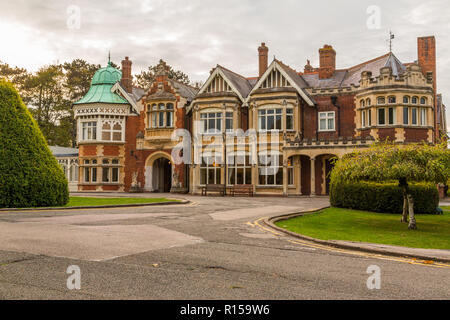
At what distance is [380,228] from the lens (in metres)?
14.1

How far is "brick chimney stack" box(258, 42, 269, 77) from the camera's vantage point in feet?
123

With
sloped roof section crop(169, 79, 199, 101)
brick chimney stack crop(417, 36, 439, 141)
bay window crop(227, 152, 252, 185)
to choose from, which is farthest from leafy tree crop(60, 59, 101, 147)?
A: brick chimney stack crop(417, 36, 439, 141)

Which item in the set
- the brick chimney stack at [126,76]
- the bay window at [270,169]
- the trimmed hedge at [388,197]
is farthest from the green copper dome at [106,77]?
the trimmed hedge at [388,197]

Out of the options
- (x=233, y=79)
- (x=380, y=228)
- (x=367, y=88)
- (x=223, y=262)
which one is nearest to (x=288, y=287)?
(x=223, y=262)

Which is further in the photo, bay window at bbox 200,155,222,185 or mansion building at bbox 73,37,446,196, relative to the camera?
bay window at bbox 200,155,222,185

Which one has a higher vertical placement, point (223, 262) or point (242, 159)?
point (242, 159)

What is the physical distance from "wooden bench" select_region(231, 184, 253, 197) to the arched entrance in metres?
9.26

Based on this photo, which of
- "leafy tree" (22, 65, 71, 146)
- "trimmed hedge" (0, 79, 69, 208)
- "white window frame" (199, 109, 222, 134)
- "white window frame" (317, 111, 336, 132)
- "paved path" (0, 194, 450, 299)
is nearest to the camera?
"paved path" (0, 194, 450, 299)

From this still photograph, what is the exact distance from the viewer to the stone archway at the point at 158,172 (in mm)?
38062

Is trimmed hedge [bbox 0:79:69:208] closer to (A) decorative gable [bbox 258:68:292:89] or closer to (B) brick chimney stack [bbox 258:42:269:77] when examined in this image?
(A) decorative gable [bbox 258:68:292:89]

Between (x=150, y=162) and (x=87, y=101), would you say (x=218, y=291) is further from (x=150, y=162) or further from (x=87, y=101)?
(x=87, y=101)

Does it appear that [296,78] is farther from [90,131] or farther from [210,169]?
[90,131]

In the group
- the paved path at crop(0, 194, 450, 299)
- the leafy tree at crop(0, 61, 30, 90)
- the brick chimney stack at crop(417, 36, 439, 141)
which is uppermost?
the leafy tree at crop(0, 61, 30, 90)
